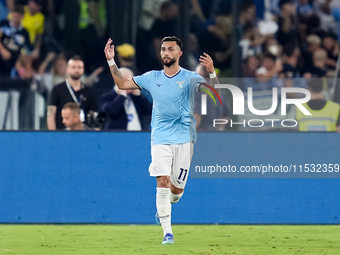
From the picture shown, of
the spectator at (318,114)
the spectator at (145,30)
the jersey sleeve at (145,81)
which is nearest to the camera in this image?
the jersey sleeve at (145,81)

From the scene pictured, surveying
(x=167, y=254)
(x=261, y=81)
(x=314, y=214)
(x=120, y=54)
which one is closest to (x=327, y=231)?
(x=314, y=214)

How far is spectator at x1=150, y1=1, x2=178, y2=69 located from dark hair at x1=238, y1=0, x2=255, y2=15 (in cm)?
81

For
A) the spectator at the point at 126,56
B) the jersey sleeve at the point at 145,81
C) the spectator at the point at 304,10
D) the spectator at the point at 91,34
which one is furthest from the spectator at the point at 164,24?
the spectator at the point at 304,10

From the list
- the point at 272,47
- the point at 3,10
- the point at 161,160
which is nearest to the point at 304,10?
the point at 272,47

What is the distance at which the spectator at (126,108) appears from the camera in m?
8.98

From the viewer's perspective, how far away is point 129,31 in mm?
8930

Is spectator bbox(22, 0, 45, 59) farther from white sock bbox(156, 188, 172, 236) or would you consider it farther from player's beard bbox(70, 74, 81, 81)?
white sock bbox(156, 188, 172, 236)

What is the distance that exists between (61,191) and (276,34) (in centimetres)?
342

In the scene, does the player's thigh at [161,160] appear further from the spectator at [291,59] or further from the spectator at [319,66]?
the spectator at [319,66]

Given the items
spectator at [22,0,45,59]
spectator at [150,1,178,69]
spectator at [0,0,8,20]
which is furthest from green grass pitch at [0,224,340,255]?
spectator at [0,0,8,20]

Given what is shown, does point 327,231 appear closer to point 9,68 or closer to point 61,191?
point 61,191

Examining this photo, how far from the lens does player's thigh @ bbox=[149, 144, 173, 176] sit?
7.44 metres

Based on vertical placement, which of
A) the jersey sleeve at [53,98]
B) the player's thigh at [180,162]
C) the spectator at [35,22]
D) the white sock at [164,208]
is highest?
the spectator at [35,22]

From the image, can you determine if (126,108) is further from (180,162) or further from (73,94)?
(180,162)
